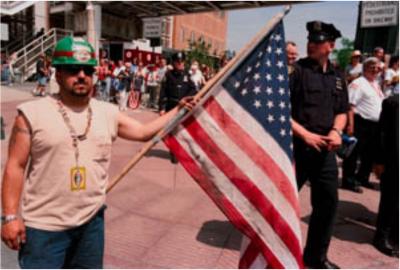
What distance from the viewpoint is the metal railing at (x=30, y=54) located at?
2386 cm

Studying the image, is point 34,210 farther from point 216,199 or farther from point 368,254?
point 368,254

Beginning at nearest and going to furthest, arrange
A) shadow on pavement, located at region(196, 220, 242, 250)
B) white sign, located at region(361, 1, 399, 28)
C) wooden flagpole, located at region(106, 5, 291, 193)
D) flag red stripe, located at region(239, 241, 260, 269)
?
wooden flagpole, located at region(106, 5, 291, 193) → flag red stripe, located at region(239, 241, 260, 269) → shadow on pavement, located at region(196, 220, 242, 250) → white sign, located at region(361, 1, 399, 28)

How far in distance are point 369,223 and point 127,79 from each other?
12.3 metres

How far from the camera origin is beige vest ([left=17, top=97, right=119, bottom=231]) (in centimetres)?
203

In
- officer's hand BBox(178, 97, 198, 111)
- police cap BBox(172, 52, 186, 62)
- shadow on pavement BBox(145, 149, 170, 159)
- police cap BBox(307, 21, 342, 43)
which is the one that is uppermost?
police cap BBox(307, 21, 342, 43)

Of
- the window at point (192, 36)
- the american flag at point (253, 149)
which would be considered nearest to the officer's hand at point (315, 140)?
the american flag at point (253, 149)

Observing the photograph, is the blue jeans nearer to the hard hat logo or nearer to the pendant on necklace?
the pendant on necklace

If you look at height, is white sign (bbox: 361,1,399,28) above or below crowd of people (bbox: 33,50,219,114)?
above

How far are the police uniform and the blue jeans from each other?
456cm

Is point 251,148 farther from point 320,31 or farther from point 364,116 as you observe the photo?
point 364,116

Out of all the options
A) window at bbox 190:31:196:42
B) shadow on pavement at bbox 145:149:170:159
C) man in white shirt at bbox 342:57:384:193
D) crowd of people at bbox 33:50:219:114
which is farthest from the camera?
window at bbox 190:31:196:42

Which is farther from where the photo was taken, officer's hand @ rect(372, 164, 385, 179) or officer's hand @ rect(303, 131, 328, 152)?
officer's hand @ rect(372, 164, 385, 179)

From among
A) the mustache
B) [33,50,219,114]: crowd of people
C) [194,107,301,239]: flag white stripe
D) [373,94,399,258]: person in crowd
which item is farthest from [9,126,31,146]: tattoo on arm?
[33,50,219,114]: crowd of people

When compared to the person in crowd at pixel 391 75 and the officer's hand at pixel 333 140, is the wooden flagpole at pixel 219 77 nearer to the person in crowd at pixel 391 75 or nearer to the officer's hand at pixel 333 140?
the officer's hand at pixel 333 140
